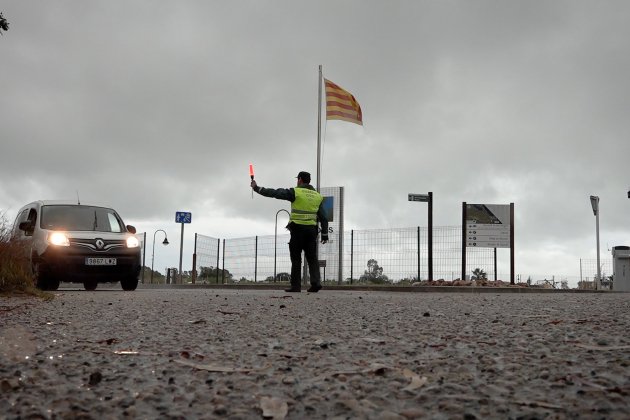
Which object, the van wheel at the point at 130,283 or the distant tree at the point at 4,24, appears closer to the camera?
the distant tree at the point at 4,24

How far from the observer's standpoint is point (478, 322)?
4.09 meters

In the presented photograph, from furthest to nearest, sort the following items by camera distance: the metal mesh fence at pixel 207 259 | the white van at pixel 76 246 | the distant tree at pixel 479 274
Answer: the metal mesh fence at pixel 207 259 < the distant tree at pixel 479 274 < the white van at pixel 76 246

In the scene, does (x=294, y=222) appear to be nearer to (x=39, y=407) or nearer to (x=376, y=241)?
(x=39, y=407)

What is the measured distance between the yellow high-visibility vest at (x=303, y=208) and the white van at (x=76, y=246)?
3491 millimetres

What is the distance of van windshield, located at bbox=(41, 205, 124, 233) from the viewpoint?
11.9 m

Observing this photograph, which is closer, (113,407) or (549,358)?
(113,407)

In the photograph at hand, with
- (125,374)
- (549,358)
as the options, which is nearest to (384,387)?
(549,358)

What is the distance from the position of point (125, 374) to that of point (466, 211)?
16.2m

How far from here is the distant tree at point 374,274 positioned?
19562 millimetres

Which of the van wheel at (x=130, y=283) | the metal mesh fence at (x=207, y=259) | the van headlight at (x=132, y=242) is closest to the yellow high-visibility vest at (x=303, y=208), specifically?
the van headlight at (x=132, y=242)

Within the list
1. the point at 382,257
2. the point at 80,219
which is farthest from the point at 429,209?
the point at 80,219

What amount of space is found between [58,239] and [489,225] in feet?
37.5

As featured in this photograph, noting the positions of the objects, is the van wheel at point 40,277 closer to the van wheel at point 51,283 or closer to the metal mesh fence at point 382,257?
the van wheel at point 51,283

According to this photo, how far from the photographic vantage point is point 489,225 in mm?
17781
